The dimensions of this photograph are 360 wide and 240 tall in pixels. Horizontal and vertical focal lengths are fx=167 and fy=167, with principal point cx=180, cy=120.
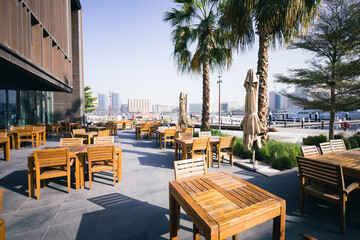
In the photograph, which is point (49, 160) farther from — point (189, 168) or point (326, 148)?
point (326, 148)

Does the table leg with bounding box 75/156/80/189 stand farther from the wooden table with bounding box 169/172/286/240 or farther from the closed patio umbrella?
the closed patio umbrella

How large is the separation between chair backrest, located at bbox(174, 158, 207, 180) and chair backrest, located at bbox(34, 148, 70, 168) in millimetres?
2448

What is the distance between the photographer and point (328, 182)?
2.46 metres

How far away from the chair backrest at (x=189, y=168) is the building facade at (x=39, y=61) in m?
4.63

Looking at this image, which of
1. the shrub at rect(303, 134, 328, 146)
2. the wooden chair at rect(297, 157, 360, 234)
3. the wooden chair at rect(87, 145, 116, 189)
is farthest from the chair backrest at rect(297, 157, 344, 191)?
the shrub at rect(303, 134, 328, 146)

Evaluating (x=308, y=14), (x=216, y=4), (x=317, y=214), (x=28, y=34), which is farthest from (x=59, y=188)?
(x=216, y=4)

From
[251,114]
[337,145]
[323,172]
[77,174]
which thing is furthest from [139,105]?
[323,172]

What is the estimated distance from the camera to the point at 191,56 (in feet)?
35.2

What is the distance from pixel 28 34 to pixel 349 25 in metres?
12.9

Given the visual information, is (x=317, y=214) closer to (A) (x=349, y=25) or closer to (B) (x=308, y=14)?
(B) (x=308, y=14)

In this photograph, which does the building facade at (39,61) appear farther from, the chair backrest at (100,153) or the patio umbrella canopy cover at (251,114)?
the patio umbrella canopy cover at (251,114)

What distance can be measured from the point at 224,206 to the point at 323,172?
1953 mm

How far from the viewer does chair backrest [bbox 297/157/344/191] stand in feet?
7.68

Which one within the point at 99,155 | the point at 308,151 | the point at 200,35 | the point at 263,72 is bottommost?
the point at 99,155
